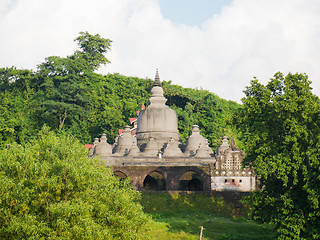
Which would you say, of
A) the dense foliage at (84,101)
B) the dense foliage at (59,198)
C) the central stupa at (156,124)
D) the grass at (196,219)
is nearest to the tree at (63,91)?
the dense foliage at (84,101)

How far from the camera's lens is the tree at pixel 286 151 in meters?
23.1

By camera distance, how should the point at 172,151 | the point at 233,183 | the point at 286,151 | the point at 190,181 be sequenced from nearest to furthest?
1. the point at 286,151
2. the point at 233,183
3. the point at 172,151
4. the point at 190,181

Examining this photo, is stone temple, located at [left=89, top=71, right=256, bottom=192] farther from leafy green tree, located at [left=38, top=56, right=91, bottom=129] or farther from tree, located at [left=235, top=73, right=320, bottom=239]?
leafy green tree, located at [left=38, top=56, right=91, bottom=129]

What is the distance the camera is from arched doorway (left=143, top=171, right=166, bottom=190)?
4072 centimetres

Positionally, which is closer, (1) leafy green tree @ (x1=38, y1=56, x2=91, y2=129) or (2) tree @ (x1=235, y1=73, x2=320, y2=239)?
(2) tree @ (x1=235, y1=73, x2=320, y2=239)

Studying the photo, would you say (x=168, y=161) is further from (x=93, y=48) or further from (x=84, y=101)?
(x=93, y=48)

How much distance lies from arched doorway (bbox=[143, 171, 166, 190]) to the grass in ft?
12.4

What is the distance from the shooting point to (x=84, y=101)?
2574 inches

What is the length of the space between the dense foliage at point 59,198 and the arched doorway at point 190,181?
18660 mm

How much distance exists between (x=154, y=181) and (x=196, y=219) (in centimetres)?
1048

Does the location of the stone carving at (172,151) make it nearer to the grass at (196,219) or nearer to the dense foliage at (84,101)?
the grass at (196,219)

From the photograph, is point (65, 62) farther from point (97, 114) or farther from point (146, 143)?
point (146, 143)

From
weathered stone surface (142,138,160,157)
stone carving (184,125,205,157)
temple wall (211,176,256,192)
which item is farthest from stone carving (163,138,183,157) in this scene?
temple wall (211,176,256,192)

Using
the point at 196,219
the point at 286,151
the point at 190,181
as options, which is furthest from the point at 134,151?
the point at 286,151
